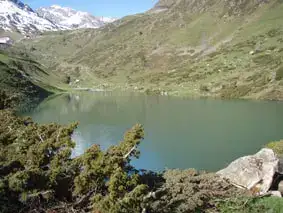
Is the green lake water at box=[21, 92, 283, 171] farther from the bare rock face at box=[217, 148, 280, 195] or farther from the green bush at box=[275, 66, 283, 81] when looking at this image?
the green bush at box=[275, 66, 283, 81]

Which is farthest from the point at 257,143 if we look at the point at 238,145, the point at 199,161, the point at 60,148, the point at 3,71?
the point at 3,71

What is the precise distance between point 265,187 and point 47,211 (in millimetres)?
14852

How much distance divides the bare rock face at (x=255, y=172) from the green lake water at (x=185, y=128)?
23.0 meters

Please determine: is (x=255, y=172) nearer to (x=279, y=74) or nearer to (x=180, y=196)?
(x=180, y=196)

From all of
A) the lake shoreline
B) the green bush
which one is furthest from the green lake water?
the lake shoreline

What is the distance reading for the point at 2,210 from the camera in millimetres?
18688

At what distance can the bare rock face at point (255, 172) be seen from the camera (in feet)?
84.7

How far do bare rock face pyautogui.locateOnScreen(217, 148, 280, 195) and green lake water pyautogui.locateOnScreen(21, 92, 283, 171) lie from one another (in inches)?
904

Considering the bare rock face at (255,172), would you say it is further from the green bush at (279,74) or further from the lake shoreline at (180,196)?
the green bush at (279,74)

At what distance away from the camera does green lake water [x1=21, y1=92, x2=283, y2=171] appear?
58.8 meters

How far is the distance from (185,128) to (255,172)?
62738 millimetres

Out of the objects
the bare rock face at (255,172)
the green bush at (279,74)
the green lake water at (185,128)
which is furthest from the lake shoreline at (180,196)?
the green bush at (279,74)

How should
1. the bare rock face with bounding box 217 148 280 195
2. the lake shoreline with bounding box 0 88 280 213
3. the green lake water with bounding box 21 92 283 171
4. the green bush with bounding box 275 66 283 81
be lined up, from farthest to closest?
the green bush with bounding box 275 66 283 81, the green lake water with bounding box 21 92 283 171, the bare rock face with bounding box 217 148 280 195, the lake shoreline with bounding box 0 88 280 213

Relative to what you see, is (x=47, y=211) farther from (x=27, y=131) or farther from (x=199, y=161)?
(x=199, y=161)
